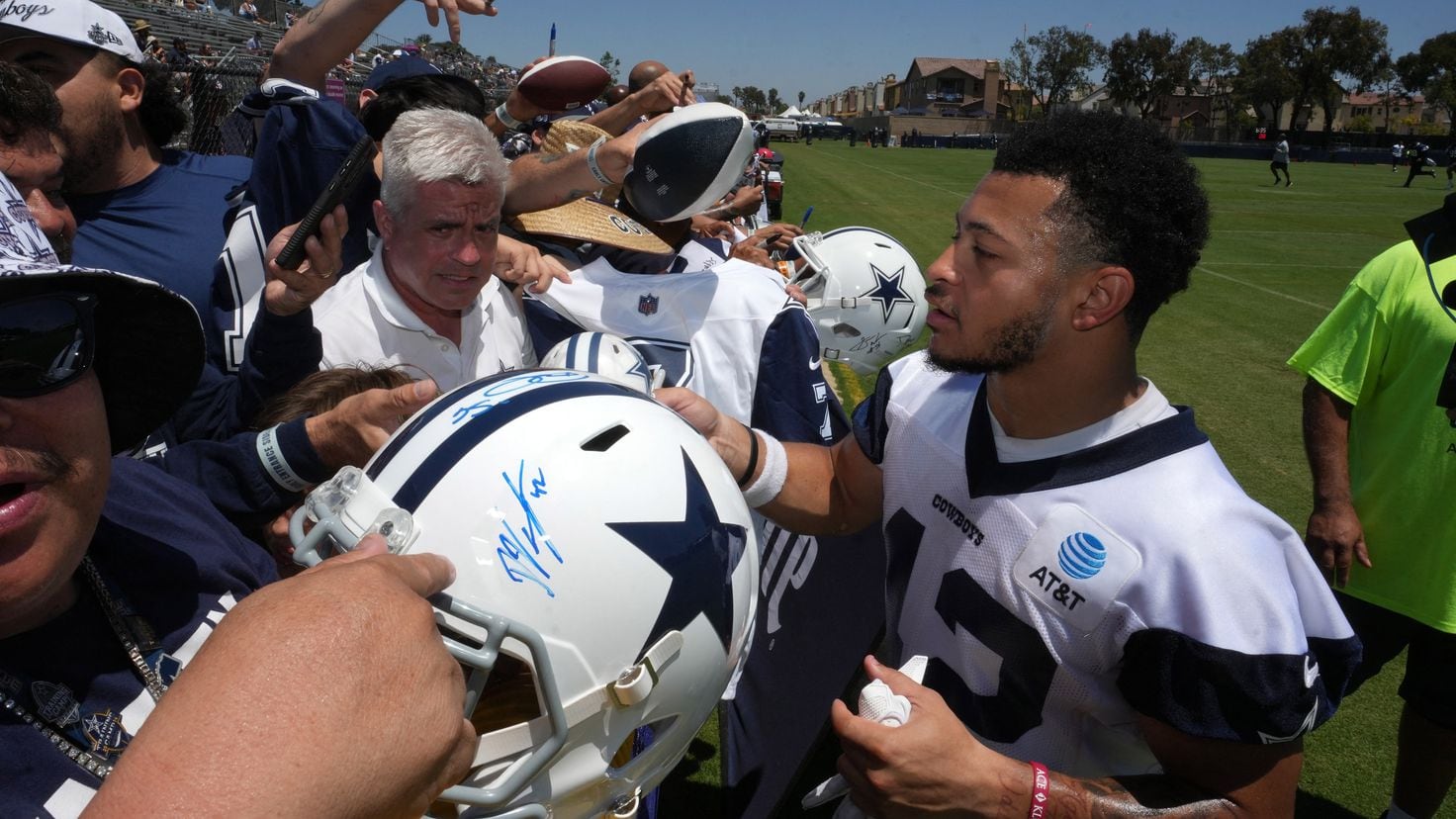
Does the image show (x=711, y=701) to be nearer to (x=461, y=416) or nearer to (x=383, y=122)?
(x=461, y=416)

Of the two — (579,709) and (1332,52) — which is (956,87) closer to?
(1332,52)

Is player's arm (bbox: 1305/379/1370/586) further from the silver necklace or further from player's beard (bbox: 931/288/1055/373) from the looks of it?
the silver necklace

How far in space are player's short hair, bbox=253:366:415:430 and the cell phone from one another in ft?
0.96

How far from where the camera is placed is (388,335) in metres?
2.71

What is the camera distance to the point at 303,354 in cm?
232

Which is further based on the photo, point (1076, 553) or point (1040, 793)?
point (1076, 553)

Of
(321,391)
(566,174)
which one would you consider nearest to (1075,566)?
(321,391)

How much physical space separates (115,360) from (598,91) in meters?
3.15

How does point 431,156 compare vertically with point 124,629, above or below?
above

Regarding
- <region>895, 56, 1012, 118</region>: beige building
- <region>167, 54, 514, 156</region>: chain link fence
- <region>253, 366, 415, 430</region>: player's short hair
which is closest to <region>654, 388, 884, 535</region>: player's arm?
<region>253, 366, 415, 430</region>: player's short hair

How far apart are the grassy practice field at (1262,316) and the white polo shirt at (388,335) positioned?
2.02m

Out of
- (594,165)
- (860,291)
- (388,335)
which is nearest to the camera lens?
(388,335)

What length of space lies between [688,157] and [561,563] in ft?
5.49
